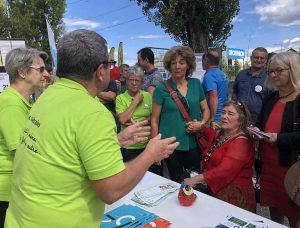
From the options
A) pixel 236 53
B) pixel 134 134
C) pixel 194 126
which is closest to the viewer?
pixel 134 134

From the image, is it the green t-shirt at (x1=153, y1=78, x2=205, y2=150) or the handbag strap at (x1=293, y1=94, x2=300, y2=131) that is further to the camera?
the green t-shirt at (x1=153, y1=78, x2=205, y2=150)

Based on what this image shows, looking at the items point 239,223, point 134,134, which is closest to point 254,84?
point 239,223

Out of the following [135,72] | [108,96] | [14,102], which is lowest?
[108,96]

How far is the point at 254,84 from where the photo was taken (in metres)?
4.09

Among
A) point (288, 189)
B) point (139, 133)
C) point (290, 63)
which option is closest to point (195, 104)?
point (290, 63)

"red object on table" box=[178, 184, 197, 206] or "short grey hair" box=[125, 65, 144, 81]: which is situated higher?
"short grey hair" box=[125, 65, 144, 81]

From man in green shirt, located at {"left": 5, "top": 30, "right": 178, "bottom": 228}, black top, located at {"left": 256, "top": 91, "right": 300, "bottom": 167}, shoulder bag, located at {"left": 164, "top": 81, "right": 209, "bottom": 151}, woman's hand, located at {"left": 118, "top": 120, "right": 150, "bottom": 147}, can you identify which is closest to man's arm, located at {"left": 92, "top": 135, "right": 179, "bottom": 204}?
man in green shirt, located at {"left": 5, "top": 30, "right": 178, "bottom": 228}

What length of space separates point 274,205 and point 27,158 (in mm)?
1988

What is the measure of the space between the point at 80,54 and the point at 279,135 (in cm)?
165

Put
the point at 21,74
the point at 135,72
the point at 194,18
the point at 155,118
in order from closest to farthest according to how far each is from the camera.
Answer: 1. the point at 21,74
2. the point at 155,118
3. the point at 135,72
4. the point at 194,18

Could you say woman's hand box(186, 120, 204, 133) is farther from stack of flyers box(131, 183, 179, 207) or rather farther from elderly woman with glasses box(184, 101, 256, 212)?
stack of flyers box(131, 183, 179, 207)

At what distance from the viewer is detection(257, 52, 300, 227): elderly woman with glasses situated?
2346 millimetres

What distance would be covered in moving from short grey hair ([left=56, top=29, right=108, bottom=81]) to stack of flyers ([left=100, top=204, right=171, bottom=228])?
89cm

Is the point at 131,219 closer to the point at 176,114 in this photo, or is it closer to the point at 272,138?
the point at 272,138
